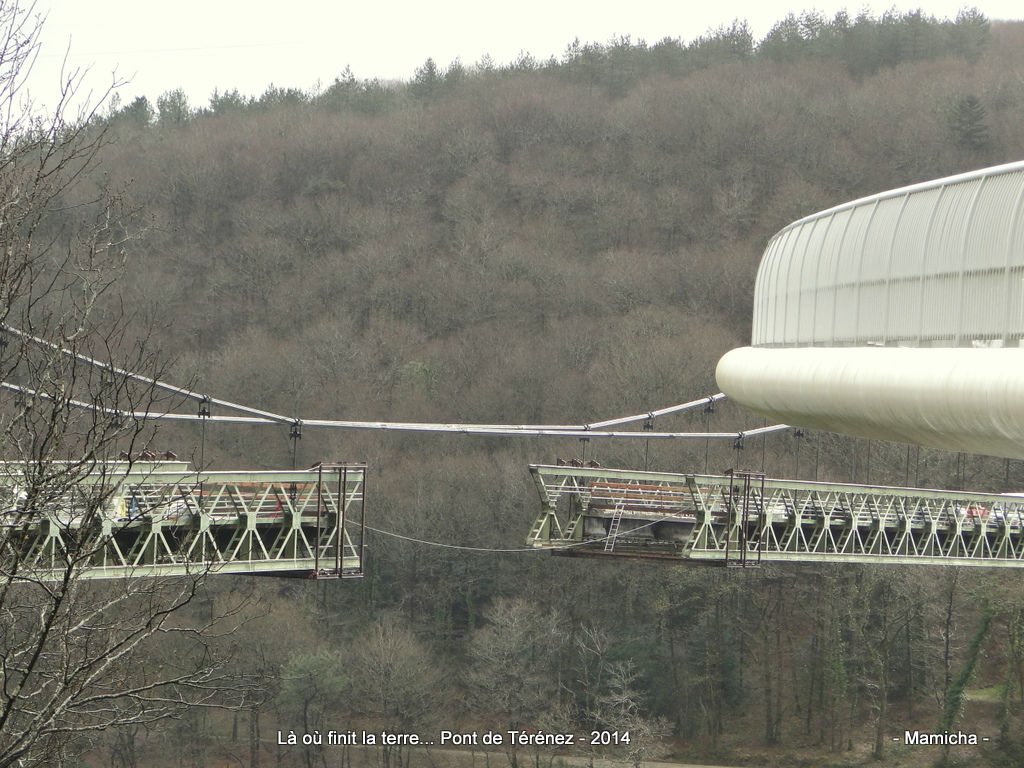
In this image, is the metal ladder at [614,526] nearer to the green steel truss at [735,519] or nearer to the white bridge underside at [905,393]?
the green steel truss at [735,519]

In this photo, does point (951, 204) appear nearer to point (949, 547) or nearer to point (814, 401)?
point (814, 401)

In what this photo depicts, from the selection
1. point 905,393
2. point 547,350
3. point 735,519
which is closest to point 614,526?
point 735,519

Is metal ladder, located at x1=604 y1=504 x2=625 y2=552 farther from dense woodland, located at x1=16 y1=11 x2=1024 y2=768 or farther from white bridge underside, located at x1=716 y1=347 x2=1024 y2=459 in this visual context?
white bridge underside, located at x1=716 y1=347 x2=1024 y2=459

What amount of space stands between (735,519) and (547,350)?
32.1 metres

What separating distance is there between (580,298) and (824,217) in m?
51.3

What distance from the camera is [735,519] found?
26703mm

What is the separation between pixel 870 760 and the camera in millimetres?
36125

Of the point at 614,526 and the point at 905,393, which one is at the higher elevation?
the point at 905,393

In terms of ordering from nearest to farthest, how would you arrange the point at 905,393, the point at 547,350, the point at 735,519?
the point at 905,393 < the point at 735,519 < the point at 547,350

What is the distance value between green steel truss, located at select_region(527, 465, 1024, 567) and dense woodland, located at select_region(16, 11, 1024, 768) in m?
2.70

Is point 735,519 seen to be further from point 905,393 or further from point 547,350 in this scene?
point 547,350

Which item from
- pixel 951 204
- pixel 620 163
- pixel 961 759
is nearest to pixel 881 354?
pixel 951 204

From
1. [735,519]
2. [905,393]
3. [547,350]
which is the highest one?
[547,350]

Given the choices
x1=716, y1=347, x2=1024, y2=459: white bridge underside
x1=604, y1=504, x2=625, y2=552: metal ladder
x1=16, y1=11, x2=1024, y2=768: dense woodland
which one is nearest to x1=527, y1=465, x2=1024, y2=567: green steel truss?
x1=604, y1=504, x2=625, y2=552: metal ladder
